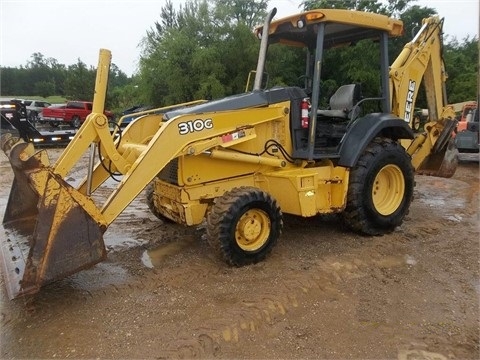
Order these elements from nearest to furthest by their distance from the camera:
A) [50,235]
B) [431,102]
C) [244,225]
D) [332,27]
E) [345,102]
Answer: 1. [50,235]
2. [244,225]
3. [332,27]
4. [345,102]
5. [431,102]

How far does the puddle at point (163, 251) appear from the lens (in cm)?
430

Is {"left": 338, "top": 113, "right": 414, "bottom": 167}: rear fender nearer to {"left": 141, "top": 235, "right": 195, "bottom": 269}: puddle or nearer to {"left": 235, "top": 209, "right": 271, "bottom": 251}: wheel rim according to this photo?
{"left": 235, "top": 209, "right": 271, "bottom": 251}: wheel rim

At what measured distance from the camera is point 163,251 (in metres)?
4.59

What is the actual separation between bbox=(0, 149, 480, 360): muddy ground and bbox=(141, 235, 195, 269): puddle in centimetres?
1

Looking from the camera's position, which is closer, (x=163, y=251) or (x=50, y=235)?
(x=50, y=235)

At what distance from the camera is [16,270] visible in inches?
126

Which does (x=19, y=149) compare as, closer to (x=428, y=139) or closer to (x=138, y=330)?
(x=138, y=330)

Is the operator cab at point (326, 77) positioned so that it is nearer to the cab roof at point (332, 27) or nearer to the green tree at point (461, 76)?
the cab roof at point (332, 27)

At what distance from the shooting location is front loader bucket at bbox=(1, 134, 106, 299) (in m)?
3.06

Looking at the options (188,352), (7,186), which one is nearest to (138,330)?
(188,352)

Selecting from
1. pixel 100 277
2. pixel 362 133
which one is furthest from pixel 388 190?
pixel 100 277

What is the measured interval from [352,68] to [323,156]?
267 centimetres

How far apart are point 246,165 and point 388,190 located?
199 cm

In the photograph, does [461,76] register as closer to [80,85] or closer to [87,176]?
[87,176]
